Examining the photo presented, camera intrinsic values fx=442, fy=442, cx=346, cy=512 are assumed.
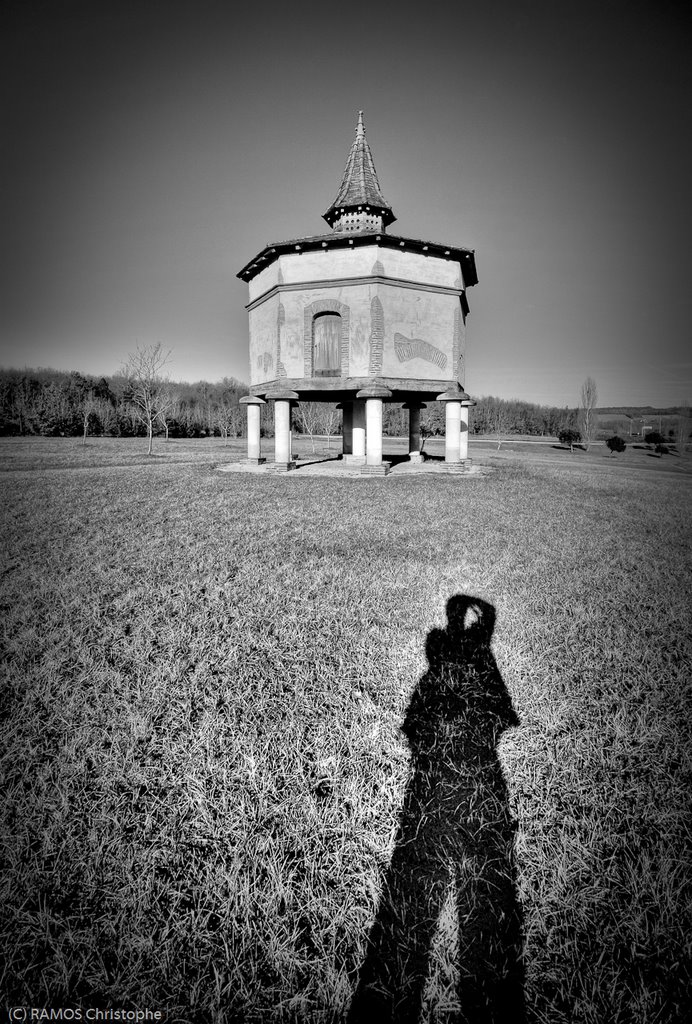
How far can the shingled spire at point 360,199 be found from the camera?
19250 millimetres

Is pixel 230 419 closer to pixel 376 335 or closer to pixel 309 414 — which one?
pixel 309 414

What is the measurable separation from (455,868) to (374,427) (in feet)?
49.3

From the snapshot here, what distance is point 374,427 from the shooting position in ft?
54.5

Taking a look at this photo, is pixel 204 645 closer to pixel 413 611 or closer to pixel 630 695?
pixel 413 611

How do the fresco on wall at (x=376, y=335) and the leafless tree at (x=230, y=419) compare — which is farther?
the leafless tree at (x=230, y=419)

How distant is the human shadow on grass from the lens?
1971 millimetres

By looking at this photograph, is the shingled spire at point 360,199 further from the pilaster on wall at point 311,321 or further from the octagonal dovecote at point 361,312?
the pilaster on wall at point 311,321

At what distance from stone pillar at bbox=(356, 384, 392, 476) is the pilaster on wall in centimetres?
129

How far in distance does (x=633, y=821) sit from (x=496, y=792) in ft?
2.66

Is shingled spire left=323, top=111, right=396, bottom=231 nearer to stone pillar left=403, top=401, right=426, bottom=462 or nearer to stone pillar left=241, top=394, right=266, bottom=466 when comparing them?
stone pillar left=403, top=401, right=426, bottom=462

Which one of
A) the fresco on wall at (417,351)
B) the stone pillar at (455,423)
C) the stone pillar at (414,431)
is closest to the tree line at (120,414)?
the stone pillar at (414,431)

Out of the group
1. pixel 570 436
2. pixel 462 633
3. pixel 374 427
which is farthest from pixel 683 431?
pixel 462 633

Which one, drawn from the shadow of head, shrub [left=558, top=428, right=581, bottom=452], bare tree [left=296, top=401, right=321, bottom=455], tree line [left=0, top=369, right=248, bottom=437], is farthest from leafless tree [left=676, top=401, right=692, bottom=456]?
the shadow of head

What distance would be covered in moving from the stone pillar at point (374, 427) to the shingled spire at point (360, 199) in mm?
8562
